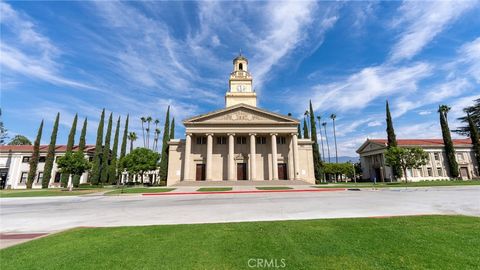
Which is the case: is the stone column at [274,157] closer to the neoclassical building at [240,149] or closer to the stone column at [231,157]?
the neoclassical building at [240,149]

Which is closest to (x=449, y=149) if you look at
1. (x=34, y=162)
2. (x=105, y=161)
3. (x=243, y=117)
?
(x=243, y=117)

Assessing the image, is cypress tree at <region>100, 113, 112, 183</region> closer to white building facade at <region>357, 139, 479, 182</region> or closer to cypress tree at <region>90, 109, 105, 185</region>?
cypress tree at <region>90, 109, 105, 185</region>

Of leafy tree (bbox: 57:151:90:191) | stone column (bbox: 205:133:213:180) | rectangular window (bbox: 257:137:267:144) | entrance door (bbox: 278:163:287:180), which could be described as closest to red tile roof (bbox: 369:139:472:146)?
entrance door (bbox: 278:163:287:180)

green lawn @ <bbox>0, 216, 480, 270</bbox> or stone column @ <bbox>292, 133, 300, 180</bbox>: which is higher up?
stone column @ <bbox>292, 133, 300, 180</bbox>

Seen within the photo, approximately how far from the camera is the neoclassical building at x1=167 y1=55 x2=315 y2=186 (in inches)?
1491

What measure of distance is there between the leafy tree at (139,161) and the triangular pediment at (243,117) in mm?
15223

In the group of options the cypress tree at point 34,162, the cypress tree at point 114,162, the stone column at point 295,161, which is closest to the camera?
the stone column at point 295,161

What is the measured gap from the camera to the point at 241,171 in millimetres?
40094

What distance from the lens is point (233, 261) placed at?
4.59m

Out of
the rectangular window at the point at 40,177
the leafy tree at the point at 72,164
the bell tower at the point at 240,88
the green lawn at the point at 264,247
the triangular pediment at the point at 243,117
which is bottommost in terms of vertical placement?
A: the green lawn at the point at 264,247

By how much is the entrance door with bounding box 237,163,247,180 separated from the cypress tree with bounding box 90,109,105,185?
29.4 meters

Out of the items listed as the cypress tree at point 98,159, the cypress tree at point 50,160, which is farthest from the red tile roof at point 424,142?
the cypress tree at point 50,160

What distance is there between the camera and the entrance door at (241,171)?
3991 centimetres

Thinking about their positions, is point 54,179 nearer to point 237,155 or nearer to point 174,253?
point 237,155
